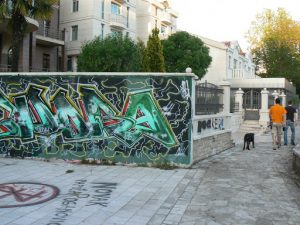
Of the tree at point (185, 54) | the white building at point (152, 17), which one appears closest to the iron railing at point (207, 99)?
the tree at point (185, 54)

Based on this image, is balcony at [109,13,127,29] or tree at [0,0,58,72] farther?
balcony at [109,13,127,29]

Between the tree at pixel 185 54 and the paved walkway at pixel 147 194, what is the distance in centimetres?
2656

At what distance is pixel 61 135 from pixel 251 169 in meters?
5.08

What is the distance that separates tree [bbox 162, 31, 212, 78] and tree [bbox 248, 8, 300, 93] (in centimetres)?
930

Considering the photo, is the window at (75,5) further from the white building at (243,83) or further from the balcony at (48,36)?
the white building at (243,83)

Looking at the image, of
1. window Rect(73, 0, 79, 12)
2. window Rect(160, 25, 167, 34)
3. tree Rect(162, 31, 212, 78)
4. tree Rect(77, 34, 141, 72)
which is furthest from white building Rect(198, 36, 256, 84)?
tree Rect(77, 34, 141, 72)

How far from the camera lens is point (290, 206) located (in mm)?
6008

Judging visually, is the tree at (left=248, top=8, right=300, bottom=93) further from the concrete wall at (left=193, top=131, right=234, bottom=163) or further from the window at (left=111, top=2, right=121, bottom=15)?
the concrete wall at (left=193, top=131, right=234, bottom=163)

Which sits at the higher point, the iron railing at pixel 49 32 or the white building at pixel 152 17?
the white building at pixel 152 17

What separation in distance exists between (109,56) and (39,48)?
7.40 m

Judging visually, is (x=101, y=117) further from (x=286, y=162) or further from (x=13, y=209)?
(x=286, y=162)

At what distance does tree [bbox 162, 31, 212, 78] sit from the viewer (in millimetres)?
35656

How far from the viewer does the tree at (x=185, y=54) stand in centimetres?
3566

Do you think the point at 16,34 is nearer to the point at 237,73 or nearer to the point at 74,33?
the point at 74,33
